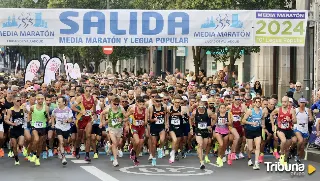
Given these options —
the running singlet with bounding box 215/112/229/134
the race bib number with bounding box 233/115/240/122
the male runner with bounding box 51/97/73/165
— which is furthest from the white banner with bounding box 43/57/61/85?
the running singlet with bounding box 215/112/229/134

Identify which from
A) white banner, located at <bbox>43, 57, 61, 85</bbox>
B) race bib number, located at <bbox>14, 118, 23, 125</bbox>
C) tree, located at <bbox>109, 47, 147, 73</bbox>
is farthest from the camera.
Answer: tree, located at <bbox>109, 47, 147, 73</bbox>

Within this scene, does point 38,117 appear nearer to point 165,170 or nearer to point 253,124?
point 165,170

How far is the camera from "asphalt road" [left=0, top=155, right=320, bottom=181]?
15.7m

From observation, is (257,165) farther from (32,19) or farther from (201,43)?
(32,19)

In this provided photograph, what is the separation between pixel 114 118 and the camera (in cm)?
1786

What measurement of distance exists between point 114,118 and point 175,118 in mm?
1599

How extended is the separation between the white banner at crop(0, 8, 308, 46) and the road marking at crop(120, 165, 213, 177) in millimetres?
5081

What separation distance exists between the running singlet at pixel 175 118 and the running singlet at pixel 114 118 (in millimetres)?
1322

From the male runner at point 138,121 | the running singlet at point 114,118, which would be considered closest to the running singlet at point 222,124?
the male runner at point 138,121

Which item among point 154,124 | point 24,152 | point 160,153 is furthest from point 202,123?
point 24,152

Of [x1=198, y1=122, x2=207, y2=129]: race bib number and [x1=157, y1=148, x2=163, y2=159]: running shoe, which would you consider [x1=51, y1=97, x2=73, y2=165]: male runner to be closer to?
[x1=157, y1=148, x2=163, y2=159]: running shoe

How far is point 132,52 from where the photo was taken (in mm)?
59406

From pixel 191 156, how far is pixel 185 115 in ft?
6.12

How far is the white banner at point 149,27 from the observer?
21234 millimetres
